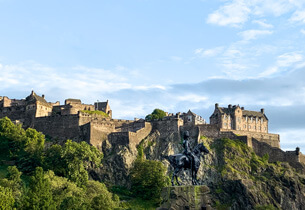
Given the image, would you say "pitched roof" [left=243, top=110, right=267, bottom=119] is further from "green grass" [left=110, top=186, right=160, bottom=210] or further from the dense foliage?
the dense foliage

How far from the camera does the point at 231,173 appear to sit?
3617 inches

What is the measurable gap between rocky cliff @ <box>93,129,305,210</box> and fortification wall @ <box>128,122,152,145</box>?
2.59 ft

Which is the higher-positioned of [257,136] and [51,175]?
[257,136]

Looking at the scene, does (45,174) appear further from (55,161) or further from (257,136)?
(257,136)

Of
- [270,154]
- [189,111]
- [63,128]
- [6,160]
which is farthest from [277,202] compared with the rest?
[6,160]

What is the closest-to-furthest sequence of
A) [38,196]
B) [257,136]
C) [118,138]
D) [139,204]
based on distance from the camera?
[38,196]
[139,204]
[118,138]
[257,136]

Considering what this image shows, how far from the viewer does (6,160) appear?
3425 inches

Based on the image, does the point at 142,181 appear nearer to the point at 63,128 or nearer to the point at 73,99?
the point at 63,128

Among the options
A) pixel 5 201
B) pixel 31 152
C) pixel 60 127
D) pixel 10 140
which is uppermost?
pixel 60 127

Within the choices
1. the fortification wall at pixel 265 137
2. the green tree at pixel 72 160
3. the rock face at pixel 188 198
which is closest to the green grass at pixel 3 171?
the green tree at pixel 72 160

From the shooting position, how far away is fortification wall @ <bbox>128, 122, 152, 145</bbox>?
306 feet

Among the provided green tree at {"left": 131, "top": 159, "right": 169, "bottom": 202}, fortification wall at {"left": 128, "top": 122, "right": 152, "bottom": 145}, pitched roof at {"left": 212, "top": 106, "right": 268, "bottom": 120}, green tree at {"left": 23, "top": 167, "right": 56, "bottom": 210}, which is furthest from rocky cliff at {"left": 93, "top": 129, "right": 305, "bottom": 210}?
green tree at {"left": 23, "top": 167, "right": 56, "bottom": 210}

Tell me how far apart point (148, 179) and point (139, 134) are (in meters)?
12.8

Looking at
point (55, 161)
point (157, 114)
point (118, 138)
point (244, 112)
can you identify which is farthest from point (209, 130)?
point (55, 161)
